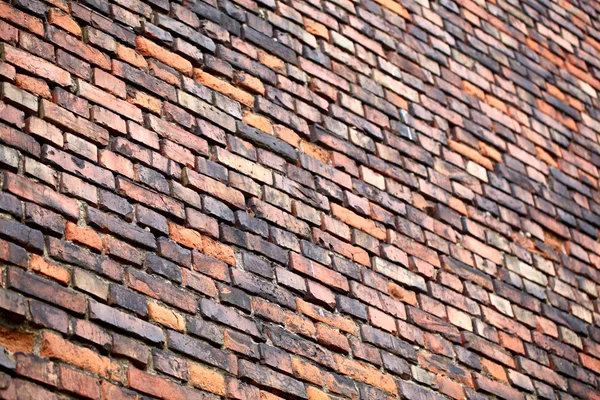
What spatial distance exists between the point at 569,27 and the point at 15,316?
12.0 feet

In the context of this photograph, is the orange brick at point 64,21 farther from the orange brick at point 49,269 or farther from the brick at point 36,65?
the orange brick at point 49,269

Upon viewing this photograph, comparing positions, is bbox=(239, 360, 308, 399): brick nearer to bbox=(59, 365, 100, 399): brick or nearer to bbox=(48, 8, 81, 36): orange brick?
bbox=(59, 365, 100, 399): brick

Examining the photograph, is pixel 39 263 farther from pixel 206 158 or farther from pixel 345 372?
pixel 345 372

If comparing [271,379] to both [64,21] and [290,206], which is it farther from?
[64,21]

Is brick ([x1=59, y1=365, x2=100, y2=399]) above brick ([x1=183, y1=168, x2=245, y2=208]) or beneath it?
beneath

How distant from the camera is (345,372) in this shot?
3332 millimetres

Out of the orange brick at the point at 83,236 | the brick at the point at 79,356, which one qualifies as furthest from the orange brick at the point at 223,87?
the brick at the point at 79,356

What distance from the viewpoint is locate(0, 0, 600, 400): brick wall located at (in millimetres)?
2910

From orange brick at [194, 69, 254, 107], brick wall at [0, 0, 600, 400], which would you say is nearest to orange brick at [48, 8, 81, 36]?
brick wall at [0, 0, 600, 400]

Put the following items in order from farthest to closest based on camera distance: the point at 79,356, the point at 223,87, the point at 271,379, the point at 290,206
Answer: the point at 223,87 < the point at 290,206 < the point at 271,379 < the point at 79,356

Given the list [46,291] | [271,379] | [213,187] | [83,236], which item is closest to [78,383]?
[46,291]

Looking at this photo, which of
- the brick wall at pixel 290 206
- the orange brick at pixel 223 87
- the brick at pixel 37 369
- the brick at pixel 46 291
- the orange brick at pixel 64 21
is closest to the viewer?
the brick at pixel 37 369

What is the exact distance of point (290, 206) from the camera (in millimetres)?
3584

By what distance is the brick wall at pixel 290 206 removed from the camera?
2.91 metres
